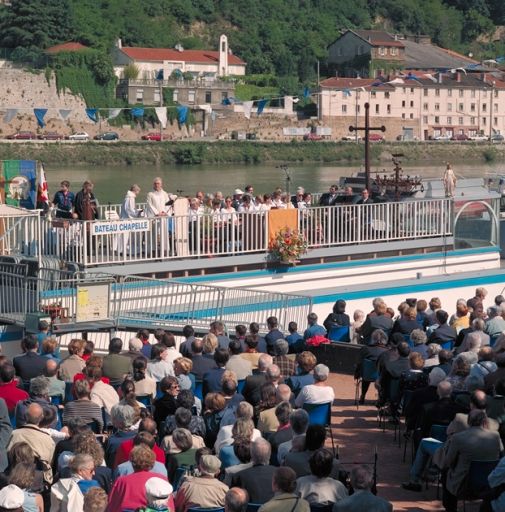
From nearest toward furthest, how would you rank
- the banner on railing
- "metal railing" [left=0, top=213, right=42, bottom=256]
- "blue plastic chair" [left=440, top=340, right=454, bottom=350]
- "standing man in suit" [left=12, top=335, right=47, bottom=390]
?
"standing man in suit" [left=12, top=335, right=47, bottom=390], "blue plastic chair" [left=440, top=340, right=454, bottom=350], "metal railing" [left=0, top=213, right=42, bottom=256], the banner on railing

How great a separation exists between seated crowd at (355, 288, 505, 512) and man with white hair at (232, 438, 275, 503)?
1380 millimetres

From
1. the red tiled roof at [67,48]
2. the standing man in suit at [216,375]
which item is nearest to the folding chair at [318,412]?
the standing man in suit at [216,375]

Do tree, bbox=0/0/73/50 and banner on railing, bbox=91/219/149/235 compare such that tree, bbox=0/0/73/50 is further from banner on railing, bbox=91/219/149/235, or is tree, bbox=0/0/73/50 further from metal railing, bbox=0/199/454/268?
banner on railing, bbox=91/219/149/235

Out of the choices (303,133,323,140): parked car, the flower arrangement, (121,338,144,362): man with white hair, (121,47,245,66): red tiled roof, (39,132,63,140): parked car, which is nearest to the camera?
(121,338,144,362): man with white hair

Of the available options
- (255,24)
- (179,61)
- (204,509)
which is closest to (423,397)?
(204,509)

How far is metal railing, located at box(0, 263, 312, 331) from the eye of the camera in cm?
1547

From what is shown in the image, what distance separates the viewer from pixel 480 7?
165m

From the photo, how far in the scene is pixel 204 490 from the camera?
7695 mm

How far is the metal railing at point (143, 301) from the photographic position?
1547cm

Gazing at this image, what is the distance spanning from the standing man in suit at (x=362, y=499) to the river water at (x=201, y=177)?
44.2 m

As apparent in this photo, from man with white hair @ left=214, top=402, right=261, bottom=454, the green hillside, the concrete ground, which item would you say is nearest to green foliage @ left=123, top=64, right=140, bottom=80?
the green hillside

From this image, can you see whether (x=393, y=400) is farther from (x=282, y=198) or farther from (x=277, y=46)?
(x=277, y=46)

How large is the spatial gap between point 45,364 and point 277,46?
12640cm

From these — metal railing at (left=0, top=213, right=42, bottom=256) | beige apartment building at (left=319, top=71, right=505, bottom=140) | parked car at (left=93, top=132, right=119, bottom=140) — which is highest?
beige apartment building at (left=319, top=71, right=505, bottom=140)
